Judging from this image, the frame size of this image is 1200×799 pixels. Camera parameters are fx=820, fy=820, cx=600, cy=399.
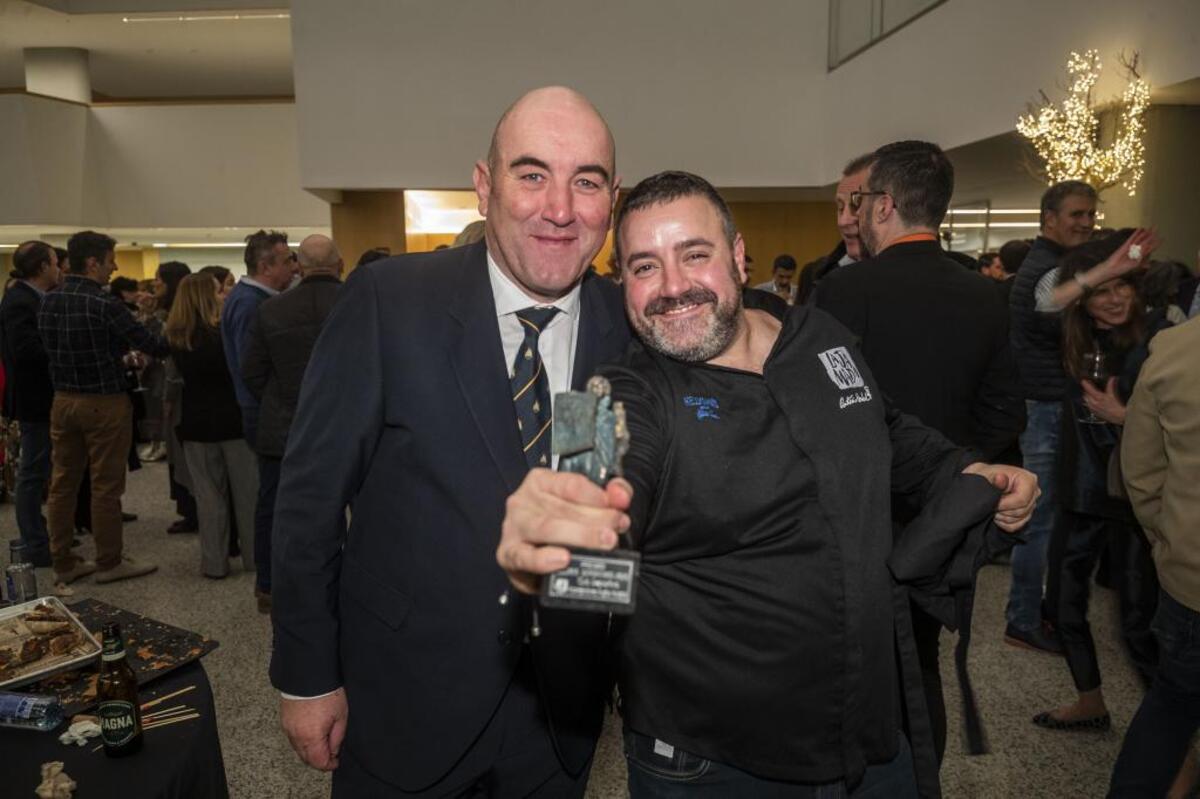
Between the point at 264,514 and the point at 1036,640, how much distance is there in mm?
3667

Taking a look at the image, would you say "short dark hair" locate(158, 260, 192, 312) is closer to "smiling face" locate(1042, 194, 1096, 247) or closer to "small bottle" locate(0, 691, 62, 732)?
"small bottle" locate(0, 691, 62, 732)

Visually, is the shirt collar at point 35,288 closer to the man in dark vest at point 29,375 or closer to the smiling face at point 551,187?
the man in dark vest at point 29,375

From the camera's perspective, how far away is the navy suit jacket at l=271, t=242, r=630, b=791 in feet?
4.57

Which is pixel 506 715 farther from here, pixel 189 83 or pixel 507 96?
pixel 189 83

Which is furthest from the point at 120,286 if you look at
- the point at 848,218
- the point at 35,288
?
the point at 848,218

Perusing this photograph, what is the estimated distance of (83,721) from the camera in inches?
63.2

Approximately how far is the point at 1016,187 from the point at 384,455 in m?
10.4

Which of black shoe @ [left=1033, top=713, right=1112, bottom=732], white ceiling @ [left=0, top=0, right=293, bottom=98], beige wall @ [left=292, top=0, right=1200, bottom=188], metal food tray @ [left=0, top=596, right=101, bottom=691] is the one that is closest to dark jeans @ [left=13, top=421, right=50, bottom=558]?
metal food tray @ [left=0, top=596, right=101, bottom=691]

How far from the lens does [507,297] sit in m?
1.49

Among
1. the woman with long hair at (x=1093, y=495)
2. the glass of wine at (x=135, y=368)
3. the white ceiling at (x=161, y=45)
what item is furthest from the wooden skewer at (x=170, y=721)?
the white ceiling at (x=161, y=45)

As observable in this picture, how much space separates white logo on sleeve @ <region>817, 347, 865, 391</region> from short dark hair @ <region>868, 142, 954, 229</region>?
1070 millimetres

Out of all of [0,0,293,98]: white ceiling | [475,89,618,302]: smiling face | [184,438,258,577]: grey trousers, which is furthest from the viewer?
[0,0,293,98]: white ceiling

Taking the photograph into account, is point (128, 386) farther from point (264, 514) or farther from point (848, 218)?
point (848, 218)

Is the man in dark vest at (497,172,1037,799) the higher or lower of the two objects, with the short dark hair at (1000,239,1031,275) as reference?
lower
